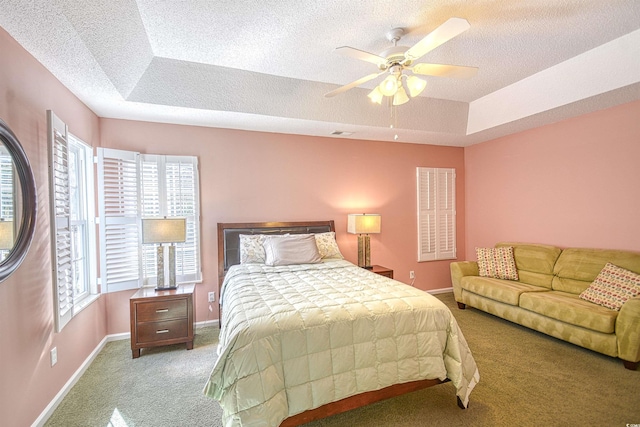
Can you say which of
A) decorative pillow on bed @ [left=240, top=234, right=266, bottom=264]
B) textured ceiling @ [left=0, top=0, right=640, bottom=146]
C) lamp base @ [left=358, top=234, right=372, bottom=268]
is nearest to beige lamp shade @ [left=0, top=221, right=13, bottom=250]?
textured ceiling @ [left=0, top=0, right=640, bottom=146]

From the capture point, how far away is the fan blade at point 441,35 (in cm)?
170

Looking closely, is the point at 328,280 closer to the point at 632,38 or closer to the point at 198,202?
the point at 198,202

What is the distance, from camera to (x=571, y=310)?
3.02 meters

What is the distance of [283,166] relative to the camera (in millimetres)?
4227

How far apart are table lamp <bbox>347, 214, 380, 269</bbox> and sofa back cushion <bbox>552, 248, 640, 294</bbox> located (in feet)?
7.49

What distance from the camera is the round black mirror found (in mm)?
1726

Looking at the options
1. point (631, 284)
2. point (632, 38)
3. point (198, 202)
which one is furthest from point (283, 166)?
point (631, 284)

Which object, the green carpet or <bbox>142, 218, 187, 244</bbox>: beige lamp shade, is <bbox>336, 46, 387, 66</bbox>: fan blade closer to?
<bbox>142, 218, 187, 244</bbox>: beige lamp shade

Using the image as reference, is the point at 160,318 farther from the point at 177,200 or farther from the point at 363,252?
the point at 363,252

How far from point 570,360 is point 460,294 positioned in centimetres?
156

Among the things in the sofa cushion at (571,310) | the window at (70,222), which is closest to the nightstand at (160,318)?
the window at (70,222)

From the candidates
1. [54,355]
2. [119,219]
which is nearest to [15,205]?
[54,355]

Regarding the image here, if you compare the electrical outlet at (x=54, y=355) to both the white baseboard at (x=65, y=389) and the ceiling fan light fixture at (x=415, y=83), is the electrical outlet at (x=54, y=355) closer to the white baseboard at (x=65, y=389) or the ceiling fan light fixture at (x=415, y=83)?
the white baseboard at (x=65, y=389)

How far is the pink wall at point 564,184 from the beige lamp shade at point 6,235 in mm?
5419
